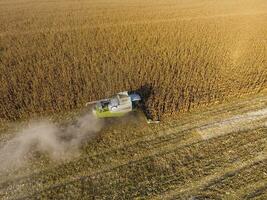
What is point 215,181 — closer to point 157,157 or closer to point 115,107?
point 157,157

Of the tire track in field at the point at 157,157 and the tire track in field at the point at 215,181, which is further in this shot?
the tire track in field at the point at 157,157

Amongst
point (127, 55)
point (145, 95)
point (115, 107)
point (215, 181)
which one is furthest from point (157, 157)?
point (127, 55)

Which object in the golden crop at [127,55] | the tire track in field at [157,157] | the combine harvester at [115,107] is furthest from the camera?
the golden crop at [127,55]

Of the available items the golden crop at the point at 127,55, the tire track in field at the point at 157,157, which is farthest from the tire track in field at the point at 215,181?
the golden crop at the point at 127,55

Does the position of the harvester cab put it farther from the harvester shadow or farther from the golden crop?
the golden crop

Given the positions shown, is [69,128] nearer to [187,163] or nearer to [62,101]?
[62,101]

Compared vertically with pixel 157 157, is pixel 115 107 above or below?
above

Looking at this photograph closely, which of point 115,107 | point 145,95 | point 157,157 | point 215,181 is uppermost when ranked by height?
point 115,107

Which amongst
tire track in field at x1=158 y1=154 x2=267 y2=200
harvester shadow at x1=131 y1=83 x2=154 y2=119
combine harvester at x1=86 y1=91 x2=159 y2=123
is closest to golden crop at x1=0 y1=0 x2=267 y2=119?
harvester shadow at x1=131 y1=83 x2=154 y2=119

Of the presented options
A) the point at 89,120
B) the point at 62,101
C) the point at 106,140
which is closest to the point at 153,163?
the point at 106,140

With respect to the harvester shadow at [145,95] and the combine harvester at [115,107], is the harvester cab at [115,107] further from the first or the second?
the harvester shadow at [145,95]
